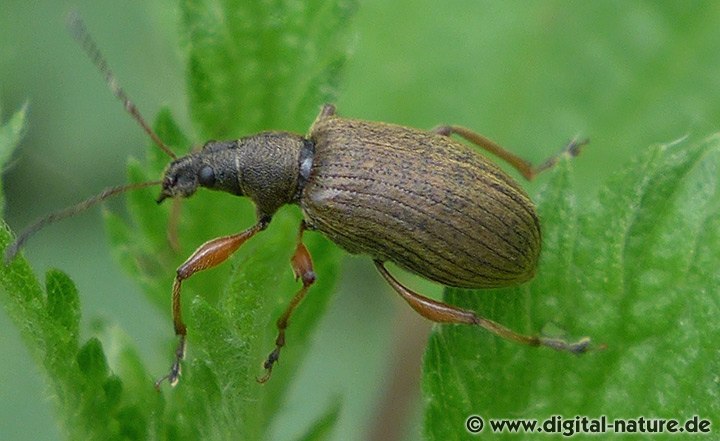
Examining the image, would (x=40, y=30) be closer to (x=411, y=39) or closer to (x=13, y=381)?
(x=13, y=381)

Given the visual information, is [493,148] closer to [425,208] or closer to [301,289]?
[425,208]

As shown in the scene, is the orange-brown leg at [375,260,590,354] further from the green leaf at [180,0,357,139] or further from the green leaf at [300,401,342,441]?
the green leaf at [180,0,357,139]

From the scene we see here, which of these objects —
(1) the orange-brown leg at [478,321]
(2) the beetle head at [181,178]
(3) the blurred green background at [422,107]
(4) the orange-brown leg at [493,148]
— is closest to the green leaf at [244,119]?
(2) the beetle head at [181,178]

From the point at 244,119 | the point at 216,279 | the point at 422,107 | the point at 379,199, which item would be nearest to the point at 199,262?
the point at 216,279

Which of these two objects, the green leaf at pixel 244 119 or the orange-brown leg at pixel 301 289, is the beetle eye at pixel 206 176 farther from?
the orange-brown leg at pixel 301 289

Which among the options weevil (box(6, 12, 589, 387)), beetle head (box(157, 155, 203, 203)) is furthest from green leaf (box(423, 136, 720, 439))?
beetle head (box(157, 155, 203, 203))
